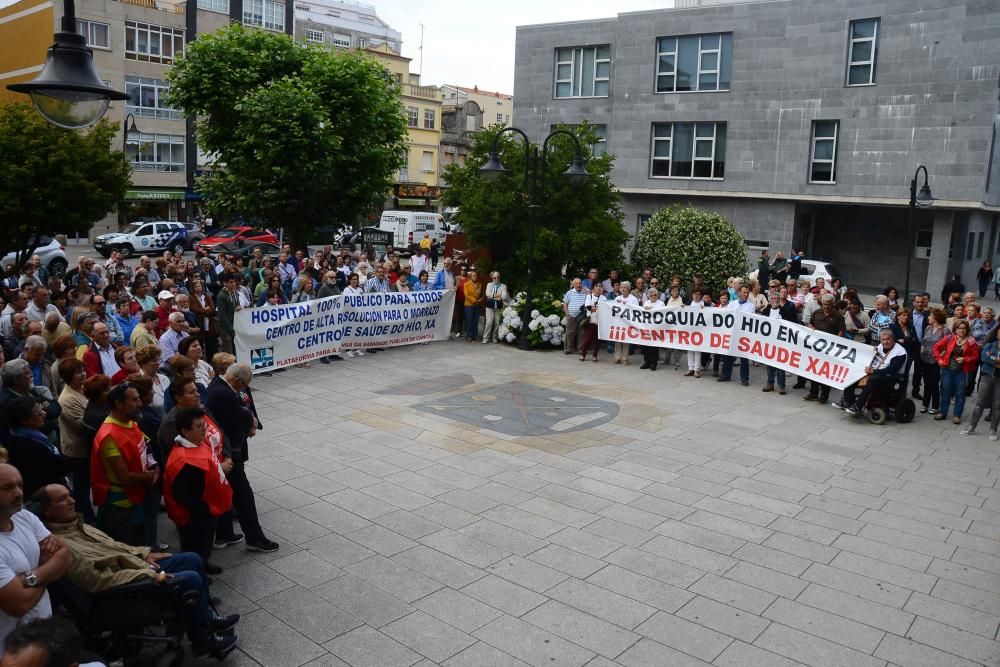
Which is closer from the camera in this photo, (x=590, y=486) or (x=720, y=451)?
(x=590, y=486)

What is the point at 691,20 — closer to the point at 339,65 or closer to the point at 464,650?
the point at 339,65

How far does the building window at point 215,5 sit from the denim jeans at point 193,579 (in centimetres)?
5292

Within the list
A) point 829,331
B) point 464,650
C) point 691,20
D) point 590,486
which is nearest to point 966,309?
point 829,331

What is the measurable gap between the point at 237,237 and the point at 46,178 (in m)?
20.6

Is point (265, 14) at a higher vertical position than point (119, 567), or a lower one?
higher

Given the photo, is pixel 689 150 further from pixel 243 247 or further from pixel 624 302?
pixel 243 247

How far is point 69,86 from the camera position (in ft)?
15.9

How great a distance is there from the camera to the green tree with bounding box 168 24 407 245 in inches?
984

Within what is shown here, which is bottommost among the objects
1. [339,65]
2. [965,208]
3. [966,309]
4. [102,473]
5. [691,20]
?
[102,473]

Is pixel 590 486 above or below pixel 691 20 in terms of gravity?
below

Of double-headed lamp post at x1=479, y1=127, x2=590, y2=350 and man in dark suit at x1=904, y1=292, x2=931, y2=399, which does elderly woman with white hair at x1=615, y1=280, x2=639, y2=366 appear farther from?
man in dark suit at x1=904, y1=292, x2=931, y2=399

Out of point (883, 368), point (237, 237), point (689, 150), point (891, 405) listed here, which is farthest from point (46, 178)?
point (689, 150)

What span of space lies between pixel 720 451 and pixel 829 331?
468 cm

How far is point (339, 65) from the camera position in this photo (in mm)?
26797
